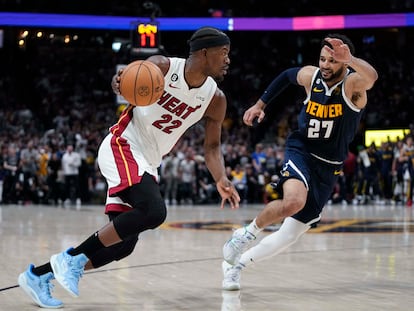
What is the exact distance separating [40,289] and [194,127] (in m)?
19.3

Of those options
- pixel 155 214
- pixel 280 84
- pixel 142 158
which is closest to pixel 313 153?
pixel 280 84

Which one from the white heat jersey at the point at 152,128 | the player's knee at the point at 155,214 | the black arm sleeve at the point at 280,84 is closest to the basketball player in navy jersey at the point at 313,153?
the black arm sleeve at the point at 280,84

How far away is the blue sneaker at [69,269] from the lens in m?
4.89

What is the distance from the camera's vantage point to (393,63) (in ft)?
97.3

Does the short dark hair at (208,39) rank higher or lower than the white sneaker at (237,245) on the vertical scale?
higher

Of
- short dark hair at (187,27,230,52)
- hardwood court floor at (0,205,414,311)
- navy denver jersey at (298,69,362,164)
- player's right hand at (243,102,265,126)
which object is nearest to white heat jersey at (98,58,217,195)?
short dark hair at (187,27,230,52)

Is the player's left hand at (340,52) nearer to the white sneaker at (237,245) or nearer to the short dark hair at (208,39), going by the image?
the short dark hair at (208,39)

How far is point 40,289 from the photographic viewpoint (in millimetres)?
5055

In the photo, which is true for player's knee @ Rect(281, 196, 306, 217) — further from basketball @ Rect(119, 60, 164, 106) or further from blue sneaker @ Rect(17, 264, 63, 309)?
blue sneaker @ Rect(17, 264, 63, 309)

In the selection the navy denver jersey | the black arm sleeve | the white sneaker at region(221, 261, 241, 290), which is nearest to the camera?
the white sneaker at region(221, 261, 241, 290)

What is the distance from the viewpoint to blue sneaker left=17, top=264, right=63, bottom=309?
5.00 m

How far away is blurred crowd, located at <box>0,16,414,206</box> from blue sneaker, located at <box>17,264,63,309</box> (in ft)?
37.0

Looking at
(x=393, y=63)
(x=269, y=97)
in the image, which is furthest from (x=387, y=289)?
(x=393, y=63)

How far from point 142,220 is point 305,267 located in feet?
8.43
